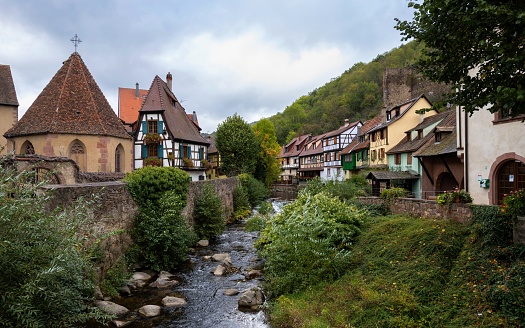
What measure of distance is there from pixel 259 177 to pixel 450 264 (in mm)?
40517

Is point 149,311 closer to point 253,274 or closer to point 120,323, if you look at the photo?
point 120,323

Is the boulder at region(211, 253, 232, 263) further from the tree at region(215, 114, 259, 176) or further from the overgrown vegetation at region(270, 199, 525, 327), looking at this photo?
the tree at region(215, 114, 259, 176)

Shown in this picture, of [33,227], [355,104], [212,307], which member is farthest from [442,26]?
[355,104]

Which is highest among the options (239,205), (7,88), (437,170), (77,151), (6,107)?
(7,88)

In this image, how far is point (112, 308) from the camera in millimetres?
10828

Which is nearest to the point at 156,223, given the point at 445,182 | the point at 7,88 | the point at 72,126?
the point at 72,126

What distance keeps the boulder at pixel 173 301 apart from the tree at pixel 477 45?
386 inches

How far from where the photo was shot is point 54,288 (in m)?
6.94

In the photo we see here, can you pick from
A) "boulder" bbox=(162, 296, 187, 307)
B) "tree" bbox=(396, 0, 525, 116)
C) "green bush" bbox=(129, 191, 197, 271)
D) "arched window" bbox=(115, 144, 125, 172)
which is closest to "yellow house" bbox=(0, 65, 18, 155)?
"arched window" bbox=(115, 144, 125, 172)

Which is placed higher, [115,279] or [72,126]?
[72,126]

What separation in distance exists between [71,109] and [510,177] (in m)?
27.3

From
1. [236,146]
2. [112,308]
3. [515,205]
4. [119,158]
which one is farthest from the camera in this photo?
[236,146]

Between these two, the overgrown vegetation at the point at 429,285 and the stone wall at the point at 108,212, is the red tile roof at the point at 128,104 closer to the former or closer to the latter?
the stone wall at the point at 108,212

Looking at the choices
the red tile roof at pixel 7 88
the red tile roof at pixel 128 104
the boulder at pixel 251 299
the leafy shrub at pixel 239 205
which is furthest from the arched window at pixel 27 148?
the boulder at pixel 251 299
